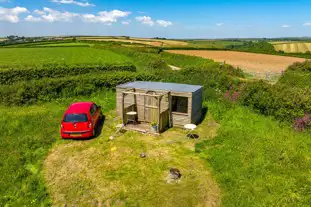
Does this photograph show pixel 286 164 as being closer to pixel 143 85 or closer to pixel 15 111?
pixel 143 85

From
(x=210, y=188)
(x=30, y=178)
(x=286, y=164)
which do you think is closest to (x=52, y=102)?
(x=30, y=178)

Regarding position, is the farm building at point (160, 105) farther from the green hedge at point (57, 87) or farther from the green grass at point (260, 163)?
the green hedge at point (57, 87)

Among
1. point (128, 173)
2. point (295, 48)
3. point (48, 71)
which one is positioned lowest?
point (128, 173)

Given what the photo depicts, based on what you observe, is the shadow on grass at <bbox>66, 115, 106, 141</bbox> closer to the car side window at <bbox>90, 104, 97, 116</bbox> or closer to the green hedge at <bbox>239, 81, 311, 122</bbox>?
the car side window at <bbox>90, 104, 97, 116</bbox>

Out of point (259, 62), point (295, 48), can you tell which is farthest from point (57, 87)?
point (295, 48)

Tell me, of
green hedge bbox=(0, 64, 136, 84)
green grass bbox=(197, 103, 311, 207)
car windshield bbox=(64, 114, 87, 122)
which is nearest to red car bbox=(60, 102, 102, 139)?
car windshield bbox=(64, 114, 87, 122)

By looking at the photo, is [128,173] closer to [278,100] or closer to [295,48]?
[278,100]

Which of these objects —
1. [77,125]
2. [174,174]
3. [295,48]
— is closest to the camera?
[174,174]
